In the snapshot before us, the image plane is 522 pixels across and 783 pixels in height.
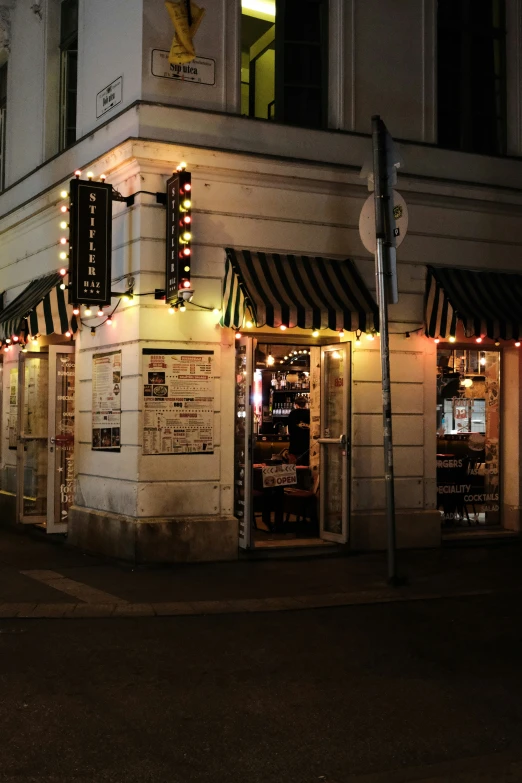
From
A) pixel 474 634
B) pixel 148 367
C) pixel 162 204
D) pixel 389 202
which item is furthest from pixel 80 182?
pixel 474 634

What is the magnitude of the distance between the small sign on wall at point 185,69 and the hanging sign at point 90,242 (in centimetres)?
164

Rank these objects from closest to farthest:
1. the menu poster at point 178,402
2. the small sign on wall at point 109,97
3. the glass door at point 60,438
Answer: the menu poster at point 178,402
the small sign on wall at point 109,97
the glass door at point 60,438

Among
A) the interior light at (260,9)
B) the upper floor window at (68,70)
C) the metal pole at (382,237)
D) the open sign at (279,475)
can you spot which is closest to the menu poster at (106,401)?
the open sign at (279,475)

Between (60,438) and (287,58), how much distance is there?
6460 mm

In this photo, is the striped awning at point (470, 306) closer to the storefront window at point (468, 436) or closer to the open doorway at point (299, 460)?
the storefront window at point (468, 436)

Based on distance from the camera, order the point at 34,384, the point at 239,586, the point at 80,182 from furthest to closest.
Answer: the point at 34,384
the point at 80,182
the point at 239,586

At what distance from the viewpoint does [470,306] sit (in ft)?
39.4

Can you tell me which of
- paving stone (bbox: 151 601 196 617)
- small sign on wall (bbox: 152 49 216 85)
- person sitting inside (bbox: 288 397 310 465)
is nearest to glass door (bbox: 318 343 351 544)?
person sitting inside (bbox: 288 397 310 465)

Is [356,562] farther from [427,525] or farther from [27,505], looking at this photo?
[27,505]

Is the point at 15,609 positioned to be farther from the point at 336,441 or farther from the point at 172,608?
the point at 336,441

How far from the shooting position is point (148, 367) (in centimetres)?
1084

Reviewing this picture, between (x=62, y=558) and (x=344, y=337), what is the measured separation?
487cm

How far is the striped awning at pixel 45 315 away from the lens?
12.2 metres

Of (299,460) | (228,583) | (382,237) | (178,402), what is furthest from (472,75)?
Result: (228,583)
